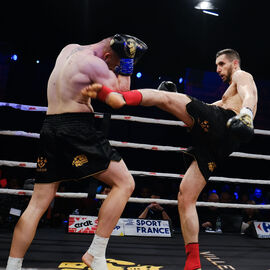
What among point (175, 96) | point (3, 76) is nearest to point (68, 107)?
point (175, 96)

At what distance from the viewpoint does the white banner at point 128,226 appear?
2.69 metres

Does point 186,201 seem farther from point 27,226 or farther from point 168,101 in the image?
point 27,226

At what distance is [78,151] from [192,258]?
33.5 inches

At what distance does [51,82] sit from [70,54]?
0.17 metres

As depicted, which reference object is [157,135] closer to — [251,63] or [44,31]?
[251,63]

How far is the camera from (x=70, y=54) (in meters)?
1.61

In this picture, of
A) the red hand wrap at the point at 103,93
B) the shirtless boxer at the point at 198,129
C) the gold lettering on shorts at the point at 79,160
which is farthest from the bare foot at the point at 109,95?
the gold lettering on shorts at the point at 79,160

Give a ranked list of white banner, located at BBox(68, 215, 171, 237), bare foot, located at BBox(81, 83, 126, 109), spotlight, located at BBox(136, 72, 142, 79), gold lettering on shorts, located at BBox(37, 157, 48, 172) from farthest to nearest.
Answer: spotlight, located at BBox(136, 72, 142, 79) → white banner, located at BBox(68, 215, 171, 237) → gold lettering on shorts, located at BBox(37, 157, 48, 172) → bare foot, located at BBox(81, 83, 126, 109)

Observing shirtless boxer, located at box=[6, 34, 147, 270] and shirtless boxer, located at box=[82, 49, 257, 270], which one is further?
shirtless boxer, located at box=[82, 49, 257, 270]

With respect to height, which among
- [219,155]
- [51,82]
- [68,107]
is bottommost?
[219,155]

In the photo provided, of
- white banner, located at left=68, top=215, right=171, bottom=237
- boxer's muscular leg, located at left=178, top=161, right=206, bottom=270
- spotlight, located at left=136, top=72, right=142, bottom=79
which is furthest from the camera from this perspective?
spotlight, located at left=136, top=72, right=142, bottom=79

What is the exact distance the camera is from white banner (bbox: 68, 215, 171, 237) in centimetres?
269

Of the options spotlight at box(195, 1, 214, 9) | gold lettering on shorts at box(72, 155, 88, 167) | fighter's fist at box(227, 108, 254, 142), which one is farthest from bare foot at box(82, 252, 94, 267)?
spotlight at box(195, 1, 214, 9)

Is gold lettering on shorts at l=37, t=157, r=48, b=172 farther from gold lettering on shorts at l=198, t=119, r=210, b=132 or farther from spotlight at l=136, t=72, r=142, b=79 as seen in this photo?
spotlight at l=136, t=72, r=142, b=79
